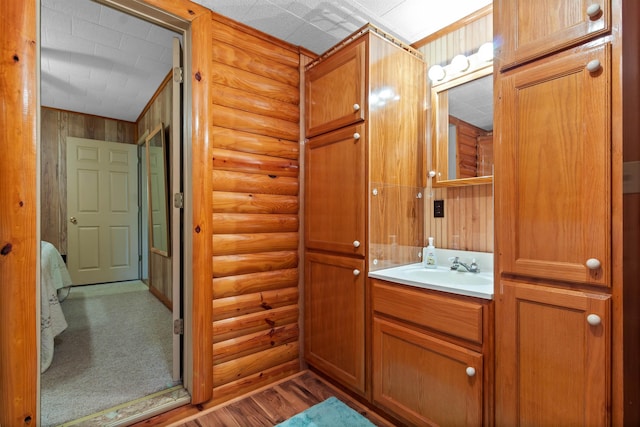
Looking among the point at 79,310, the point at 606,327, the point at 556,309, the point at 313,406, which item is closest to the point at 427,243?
the point at 556,309

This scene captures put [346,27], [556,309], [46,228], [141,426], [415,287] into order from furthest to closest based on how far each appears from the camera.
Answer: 1. [46,228]
2. [346,27]
3. [141,426]
4. [415,287]
5. [556,309]

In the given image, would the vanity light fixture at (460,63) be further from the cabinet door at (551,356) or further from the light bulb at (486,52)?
the cabinet door at (551,356)

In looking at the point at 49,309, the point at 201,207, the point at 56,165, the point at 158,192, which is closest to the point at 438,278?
the point at 201,207

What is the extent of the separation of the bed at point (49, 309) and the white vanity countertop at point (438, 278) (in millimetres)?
1960

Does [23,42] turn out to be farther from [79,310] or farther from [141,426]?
[79,310]

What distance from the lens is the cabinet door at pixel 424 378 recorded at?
1.29 meters

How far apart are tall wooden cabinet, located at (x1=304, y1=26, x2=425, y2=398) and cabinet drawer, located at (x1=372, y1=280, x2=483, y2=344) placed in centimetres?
13

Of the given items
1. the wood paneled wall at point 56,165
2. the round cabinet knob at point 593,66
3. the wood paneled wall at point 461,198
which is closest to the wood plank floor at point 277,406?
the wood paneled wall at point 461,198

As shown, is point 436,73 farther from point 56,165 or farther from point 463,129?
point 56,165

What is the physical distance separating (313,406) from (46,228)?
448cm

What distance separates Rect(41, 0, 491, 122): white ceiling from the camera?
1.79 metres

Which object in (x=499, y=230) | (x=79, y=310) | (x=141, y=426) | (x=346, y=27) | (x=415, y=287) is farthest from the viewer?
(x=79, y=310)

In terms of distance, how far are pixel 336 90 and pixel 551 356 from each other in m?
1.73

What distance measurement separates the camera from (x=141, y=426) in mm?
1618
